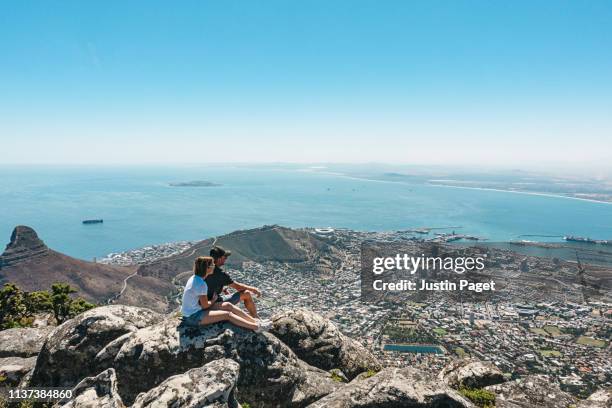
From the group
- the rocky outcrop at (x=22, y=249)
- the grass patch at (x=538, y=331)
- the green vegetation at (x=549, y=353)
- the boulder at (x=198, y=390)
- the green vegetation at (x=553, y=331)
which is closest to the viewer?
the boulder at (x=198, y=390)

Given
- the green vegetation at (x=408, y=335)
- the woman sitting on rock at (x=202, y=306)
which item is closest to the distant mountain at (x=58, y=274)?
the green vegetation at (x=408, y=335)

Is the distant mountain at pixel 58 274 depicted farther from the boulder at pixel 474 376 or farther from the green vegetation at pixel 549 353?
the boulder at pixel 474 376

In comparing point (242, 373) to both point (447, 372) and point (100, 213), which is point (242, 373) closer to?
point (447, 372)

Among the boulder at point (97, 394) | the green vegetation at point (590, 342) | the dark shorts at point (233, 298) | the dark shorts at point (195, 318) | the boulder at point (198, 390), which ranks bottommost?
the green vegetation at point (590, 342)

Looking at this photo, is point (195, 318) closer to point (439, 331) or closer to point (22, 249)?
point (439, 331)

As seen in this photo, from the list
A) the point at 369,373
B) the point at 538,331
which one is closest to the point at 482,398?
the point at 369,373

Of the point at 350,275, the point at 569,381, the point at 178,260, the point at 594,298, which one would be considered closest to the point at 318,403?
the point at 569,381

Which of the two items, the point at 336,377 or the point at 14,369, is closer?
the point at 14,369
